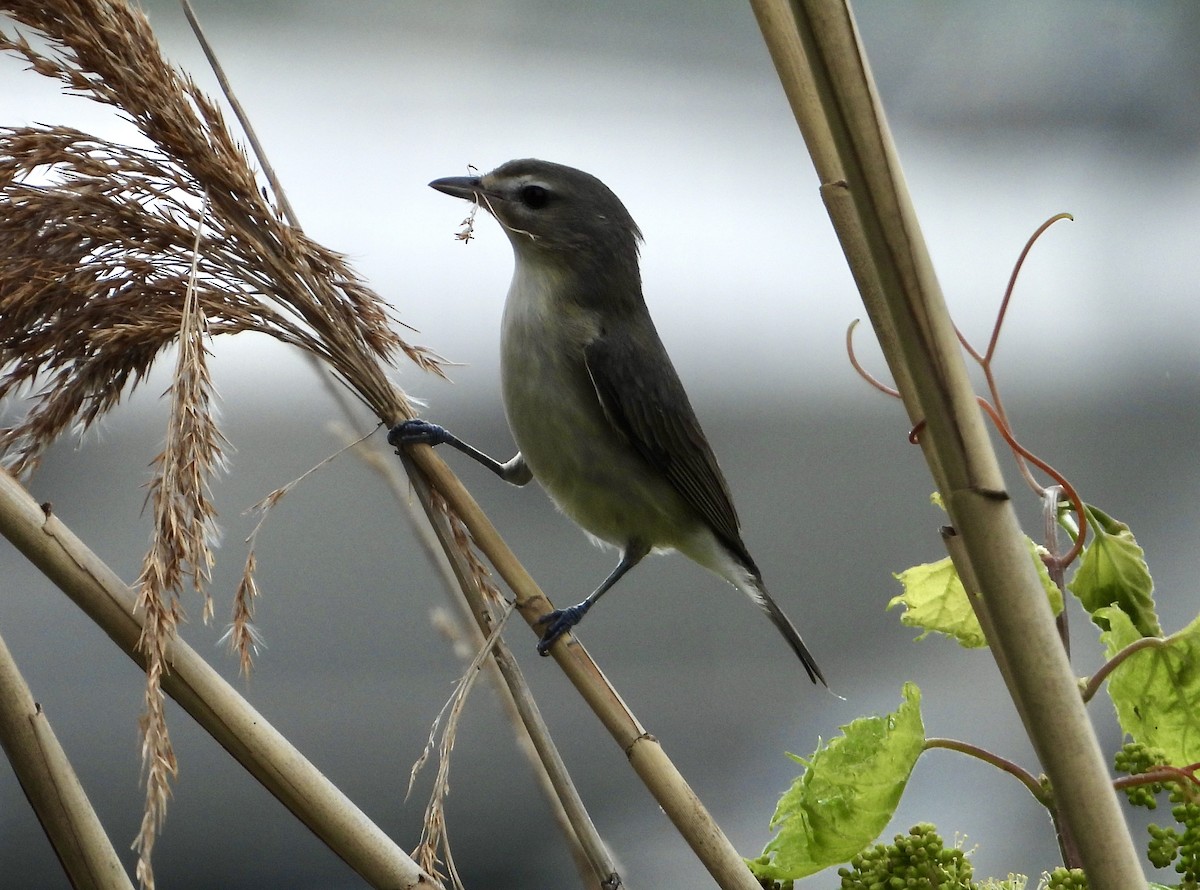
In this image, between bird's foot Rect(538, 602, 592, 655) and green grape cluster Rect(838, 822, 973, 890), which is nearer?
green grape cluster Rect(838, 822, 973, 890)

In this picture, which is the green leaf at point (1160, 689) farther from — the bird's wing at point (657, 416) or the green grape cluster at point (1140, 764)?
the bird's wing at point (657, 416)

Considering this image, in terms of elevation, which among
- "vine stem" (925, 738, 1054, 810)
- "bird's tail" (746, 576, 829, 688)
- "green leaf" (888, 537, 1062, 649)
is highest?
"green leaf" (888, 537, 1062, 649)

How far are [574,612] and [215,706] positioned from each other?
58cm

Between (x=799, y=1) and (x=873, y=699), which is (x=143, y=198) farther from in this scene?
(x=873, y=699)

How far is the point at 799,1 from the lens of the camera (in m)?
0.35

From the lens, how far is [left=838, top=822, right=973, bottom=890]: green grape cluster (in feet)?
1.78

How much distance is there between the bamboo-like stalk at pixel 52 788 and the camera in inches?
23.5

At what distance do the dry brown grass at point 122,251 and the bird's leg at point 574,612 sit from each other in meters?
0.21

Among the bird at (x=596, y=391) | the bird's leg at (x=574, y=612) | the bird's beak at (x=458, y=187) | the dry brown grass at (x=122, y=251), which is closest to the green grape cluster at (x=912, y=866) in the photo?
the bird's leg at (x=574, y=612)

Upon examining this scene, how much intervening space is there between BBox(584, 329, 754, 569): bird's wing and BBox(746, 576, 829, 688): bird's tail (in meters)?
0.05

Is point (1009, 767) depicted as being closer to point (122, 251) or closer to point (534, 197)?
point (122, 251)

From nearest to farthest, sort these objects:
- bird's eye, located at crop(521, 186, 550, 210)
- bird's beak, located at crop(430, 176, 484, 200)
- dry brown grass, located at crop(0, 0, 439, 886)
→ dry brown grass, located at crop(0, 0, 439, 886)
bird's beak, located at crop(430, 176, 484, 200)
bird's eye, located at crop(521, 186, 550, 210)

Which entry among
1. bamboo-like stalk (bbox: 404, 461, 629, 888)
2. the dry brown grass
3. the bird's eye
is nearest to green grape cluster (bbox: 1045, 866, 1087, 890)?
bamboo-like stalk (bbox: 404, 461, 629, 888)

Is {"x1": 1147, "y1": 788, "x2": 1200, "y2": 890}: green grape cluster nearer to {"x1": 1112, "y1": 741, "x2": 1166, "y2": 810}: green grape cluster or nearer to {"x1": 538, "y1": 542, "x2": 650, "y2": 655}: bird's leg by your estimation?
{"x1": 1112, "y1": 741, "x2": 1166, "y2": 810}: green grape cluster
